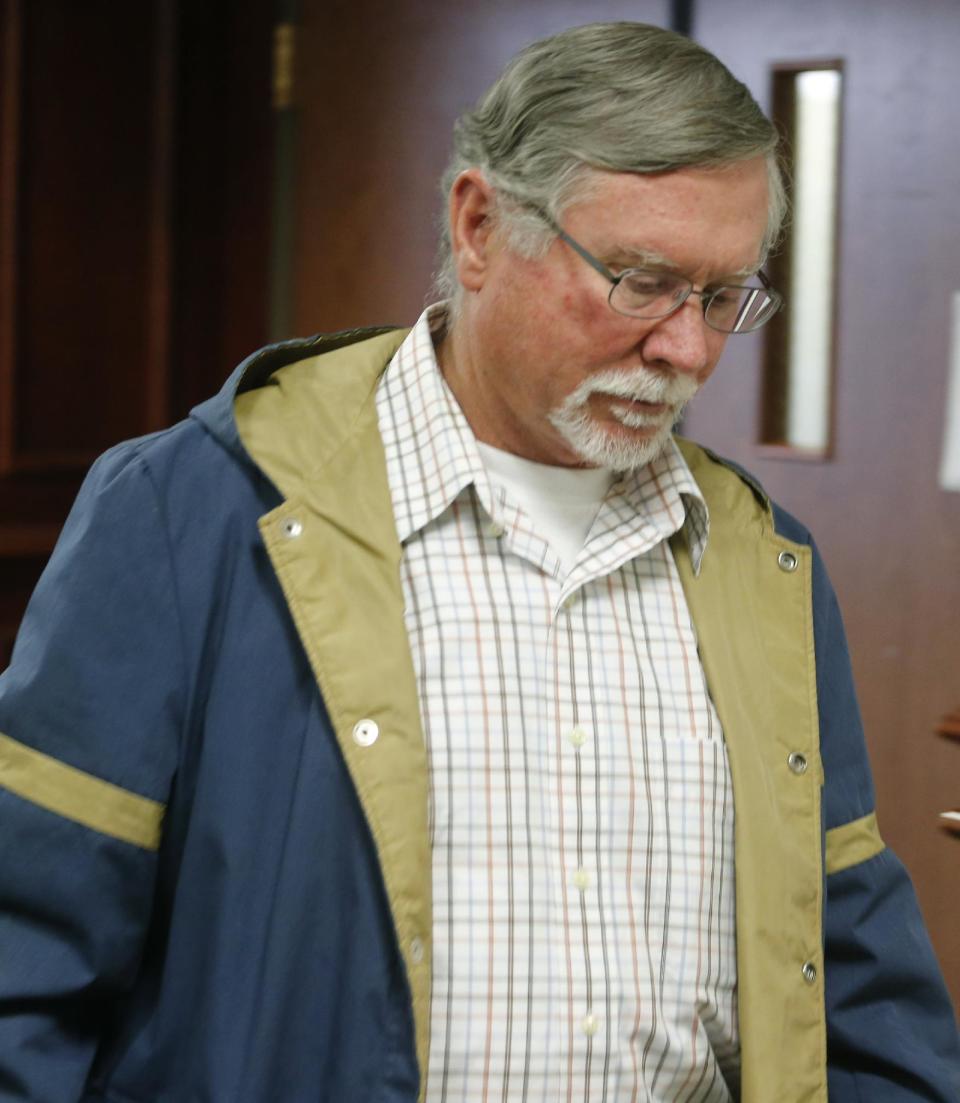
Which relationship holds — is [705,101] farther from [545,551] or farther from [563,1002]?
[563,1002]

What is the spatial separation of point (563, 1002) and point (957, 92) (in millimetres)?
1438

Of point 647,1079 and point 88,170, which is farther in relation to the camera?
point 88,170

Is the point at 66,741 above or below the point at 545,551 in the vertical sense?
below

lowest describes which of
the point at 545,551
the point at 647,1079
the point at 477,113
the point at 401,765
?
the point at 647,1079

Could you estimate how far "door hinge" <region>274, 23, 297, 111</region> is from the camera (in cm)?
300

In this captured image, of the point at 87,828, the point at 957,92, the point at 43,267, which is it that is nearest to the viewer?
the point at 87,828

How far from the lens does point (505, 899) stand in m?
1.25

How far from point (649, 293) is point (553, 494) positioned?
8.7 inches

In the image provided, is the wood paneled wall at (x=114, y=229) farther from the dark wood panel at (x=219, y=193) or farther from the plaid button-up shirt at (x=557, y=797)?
the plaid button-up shirt at (x=557, y=797)

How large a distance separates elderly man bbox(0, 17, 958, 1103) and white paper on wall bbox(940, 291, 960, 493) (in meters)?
0.78

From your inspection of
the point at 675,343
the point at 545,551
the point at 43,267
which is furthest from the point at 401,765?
the point at 43,267

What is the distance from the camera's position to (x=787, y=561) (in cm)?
146

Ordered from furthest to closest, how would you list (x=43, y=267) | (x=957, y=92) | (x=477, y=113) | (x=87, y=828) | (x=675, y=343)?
(x=43, y=267) → (x=957, y=92) → (x=477, y=113) → (x=675, y=343) → (x=87, y=828)

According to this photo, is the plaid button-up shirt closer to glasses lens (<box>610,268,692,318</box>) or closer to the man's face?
the man's face
